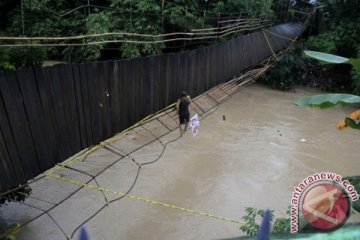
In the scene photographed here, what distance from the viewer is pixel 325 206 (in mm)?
1241

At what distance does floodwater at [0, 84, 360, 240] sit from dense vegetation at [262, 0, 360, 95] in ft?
13.5

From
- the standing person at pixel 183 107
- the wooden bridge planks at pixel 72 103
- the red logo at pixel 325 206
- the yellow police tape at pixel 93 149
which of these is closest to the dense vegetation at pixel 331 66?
the wooden bridge planks at pixel 72 103

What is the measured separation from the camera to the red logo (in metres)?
1.15

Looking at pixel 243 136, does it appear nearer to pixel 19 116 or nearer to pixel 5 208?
pixel 5 208

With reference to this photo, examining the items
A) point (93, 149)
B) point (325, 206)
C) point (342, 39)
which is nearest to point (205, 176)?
point (93, 149)

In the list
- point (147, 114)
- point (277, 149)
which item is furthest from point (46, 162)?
point (277, 149)

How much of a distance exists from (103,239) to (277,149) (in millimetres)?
6030

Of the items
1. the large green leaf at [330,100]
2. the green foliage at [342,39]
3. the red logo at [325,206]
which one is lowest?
the green foliage at [342,39]

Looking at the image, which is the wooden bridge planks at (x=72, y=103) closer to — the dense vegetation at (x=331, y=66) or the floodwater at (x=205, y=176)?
the floodwater at (x=205, y=176)

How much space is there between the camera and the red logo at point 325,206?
115 centimetres

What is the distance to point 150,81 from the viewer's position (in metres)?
7.93

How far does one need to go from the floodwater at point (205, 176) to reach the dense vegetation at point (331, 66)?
4.10 metres

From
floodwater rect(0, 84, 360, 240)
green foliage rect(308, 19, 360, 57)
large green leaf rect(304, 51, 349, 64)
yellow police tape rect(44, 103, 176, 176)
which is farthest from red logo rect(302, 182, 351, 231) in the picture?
green foliage rect(308, 19, 360, 57)

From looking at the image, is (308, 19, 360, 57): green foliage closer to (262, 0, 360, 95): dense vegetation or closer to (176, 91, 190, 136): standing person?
(262, 0, 360, 95): dense vegetation
